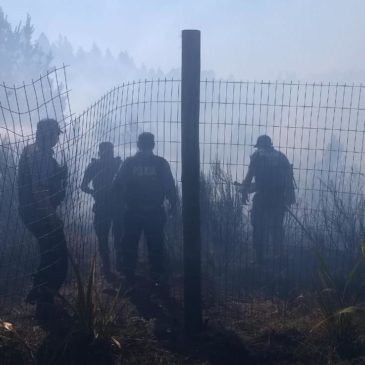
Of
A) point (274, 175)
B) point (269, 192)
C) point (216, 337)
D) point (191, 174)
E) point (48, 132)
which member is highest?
point (48, 132)

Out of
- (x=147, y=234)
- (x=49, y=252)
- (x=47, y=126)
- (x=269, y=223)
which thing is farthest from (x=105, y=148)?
(x=269, y=223)

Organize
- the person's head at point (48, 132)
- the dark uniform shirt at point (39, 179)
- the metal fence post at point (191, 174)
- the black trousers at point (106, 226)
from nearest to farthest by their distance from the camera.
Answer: the metal fence post at point (191, 174)
the dark uniform shirt at point (39, 179)
the person's head at point (48, 132)
the black trousers at point (106, 226)

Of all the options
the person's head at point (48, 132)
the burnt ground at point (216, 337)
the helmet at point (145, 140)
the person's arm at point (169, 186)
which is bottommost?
the burnt ground at point (216, 337)

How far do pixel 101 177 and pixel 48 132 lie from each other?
6.07 feet

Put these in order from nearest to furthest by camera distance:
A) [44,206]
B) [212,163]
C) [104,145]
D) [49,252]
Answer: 1. [44,206]
2. [49,252]
3. [212,163]
4. [104,145]

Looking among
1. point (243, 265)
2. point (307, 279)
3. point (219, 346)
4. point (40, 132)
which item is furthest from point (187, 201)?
point (243, 265)

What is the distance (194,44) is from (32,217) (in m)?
2.28

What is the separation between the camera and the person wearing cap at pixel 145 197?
6.63 m

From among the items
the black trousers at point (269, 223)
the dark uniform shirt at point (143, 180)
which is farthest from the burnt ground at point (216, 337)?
the dark uniform shirt at point (143, 180)

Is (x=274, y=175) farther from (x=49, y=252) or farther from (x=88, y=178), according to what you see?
(x=49, y=252)

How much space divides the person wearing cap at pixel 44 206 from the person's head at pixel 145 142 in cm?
149

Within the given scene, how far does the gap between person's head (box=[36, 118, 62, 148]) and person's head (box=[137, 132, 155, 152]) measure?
→ 4.89 ft

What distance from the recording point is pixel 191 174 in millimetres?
4770

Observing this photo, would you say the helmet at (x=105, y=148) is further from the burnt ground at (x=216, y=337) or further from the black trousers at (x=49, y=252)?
the burnt ground at (x=216, y=337)
